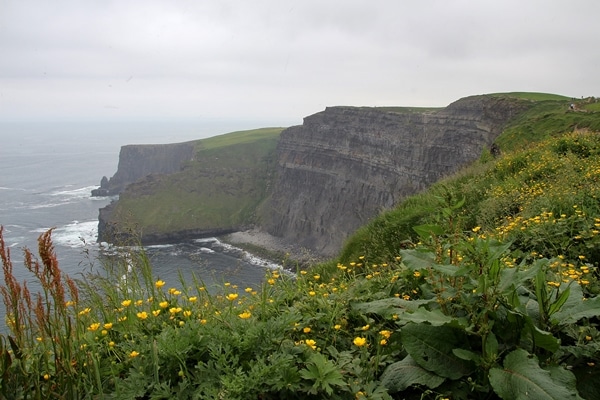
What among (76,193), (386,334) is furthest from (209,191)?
(386,334)

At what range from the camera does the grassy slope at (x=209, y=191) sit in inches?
4702

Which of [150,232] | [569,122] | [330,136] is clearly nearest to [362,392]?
[569,122]

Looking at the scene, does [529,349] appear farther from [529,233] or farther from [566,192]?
[566,192]

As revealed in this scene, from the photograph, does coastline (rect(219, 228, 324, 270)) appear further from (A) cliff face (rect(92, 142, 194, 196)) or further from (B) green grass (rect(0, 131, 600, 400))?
(B) green grass (rect(0, 131, 600, 400))

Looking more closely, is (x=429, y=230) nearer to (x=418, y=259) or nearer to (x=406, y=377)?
(x=418, y=259)

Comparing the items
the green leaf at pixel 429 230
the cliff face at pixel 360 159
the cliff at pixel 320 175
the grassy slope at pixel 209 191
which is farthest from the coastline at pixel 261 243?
the green leaf at pixel 429 230

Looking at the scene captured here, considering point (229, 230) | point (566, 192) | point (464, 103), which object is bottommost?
point (229, 230)

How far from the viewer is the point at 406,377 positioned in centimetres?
348

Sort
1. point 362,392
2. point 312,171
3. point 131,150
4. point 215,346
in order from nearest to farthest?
1. point 362,392
2. point 215,346
3. point 312,171
4. point 131,150

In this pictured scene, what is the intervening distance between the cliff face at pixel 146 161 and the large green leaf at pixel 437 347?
17592 cm

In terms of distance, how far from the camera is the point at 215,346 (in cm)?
371

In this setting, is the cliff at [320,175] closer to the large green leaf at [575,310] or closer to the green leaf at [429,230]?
the green leaf at [429,230]

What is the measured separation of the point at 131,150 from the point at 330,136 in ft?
342

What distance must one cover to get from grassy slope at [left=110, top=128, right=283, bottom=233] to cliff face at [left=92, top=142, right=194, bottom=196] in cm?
2053
